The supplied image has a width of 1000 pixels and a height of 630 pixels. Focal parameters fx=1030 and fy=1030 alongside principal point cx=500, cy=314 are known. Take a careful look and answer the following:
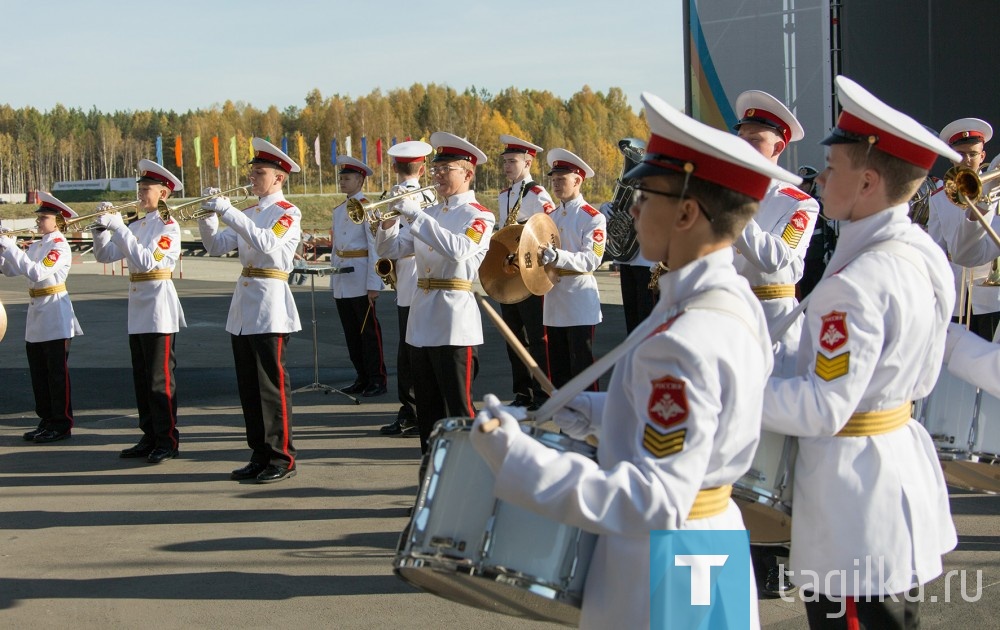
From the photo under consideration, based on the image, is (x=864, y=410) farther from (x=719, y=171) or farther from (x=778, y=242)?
(x=778, y=242)

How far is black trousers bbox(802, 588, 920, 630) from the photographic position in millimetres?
2693

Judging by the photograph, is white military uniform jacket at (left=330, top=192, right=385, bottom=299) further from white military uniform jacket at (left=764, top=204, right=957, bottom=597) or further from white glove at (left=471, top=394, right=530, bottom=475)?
white glove at (left=471, top=394, right=530, bottom=475)

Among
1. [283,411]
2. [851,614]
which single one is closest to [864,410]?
[851,614]

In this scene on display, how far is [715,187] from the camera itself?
2100 mm

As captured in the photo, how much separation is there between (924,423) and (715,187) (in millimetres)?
1884

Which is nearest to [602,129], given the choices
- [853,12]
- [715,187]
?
[853,12]

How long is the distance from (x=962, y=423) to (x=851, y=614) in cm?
113

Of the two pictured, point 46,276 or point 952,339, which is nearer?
point 952,339

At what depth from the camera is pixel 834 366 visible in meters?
2.56

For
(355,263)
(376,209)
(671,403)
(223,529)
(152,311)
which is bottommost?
(223,529)

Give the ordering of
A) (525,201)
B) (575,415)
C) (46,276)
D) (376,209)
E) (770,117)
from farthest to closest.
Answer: (525,201), (46,276), (376,209), (770,117), (575,415)

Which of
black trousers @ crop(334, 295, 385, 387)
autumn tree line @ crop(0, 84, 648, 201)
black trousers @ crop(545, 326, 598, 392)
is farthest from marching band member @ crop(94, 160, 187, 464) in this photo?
autumn tree line @ crop(0, 84, 648, 201)

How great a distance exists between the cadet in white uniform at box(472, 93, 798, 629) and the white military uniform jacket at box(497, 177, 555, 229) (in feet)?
21.5


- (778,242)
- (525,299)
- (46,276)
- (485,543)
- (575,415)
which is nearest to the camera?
(485,543)
